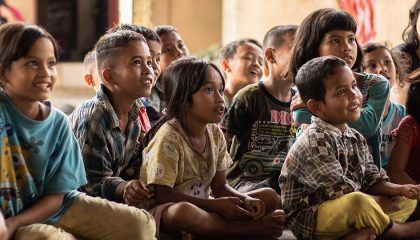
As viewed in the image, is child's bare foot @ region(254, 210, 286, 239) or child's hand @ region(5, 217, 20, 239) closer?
child's hand @ region(5, 217, 20, 239)

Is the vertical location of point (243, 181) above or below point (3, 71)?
below

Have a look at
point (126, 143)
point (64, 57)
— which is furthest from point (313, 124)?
point (64, 57)

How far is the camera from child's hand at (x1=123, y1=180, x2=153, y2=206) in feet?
9.94

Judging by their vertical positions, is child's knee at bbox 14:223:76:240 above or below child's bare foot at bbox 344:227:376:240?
above

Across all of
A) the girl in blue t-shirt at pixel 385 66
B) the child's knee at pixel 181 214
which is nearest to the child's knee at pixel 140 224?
the child's knee at pixel 181 214

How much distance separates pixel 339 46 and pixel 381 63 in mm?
770

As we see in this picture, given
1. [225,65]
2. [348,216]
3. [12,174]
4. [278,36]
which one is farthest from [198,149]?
[225,65]

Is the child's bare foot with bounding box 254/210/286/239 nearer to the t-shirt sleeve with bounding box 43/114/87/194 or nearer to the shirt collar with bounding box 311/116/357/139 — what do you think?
the shirt collar with bounding box 311/116/357/139

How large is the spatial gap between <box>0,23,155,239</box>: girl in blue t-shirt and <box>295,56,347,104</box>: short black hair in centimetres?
97

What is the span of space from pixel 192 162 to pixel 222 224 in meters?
0.27

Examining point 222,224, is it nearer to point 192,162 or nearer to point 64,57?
point 192,162

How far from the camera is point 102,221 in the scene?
2.88 m

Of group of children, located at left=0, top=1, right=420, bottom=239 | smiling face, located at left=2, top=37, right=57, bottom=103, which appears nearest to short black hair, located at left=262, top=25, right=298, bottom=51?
group of children, located at left=0, top=1, right=420, bottom=239

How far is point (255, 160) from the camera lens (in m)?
3.87
